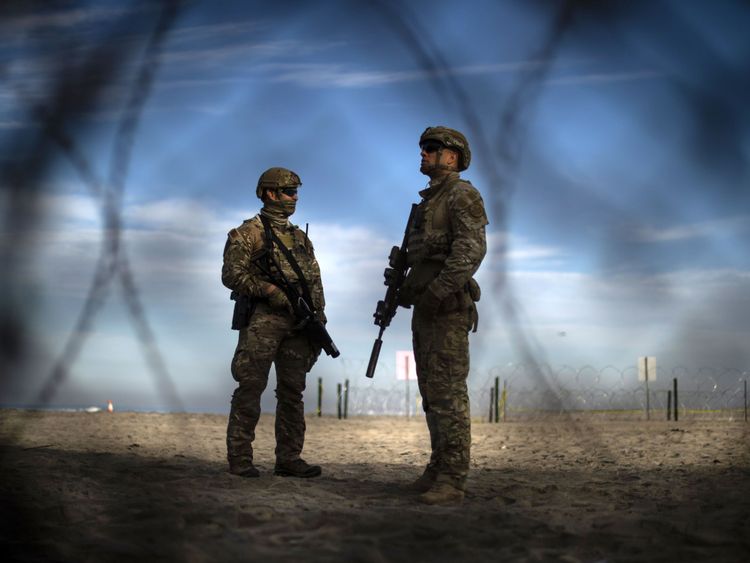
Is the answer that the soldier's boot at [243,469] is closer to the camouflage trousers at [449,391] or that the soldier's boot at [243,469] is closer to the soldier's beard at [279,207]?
the camouflage trousers at [449,391]

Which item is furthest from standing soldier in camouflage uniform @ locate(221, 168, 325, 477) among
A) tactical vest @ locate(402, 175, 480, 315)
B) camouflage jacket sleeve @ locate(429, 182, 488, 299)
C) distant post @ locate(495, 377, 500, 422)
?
distant post @ locate(495, 377, 500, 422)

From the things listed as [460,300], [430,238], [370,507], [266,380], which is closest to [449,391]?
[460,300]

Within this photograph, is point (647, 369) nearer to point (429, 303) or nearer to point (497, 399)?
point (497, 399)

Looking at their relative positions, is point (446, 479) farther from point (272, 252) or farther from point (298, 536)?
point (272, 252)

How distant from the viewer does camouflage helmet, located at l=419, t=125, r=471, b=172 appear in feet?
22.8

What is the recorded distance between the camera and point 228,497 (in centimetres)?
651

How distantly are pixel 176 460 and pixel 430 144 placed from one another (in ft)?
15.7

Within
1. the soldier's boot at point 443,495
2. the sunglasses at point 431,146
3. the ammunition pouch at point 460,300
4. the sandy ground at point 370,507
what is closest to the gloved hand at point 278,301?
the sandy ground at point 370,507

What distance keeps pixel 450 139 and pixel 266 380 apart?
104 inches

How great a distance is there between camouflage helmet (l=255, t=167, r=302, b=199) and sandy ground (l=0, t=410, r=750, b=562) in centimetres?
253

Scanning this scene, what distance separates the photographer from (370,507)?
636 cm

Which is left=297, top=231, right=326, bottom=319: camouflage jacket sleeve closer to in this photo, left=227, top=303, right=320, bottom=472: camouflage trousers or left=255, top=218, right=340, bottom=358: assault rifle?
left=255, top=218, right=340, bottom=358: assault rifle

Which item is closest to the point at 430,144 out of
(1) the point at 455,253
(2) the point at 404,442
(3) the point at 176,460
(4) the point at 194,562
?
(1) the point at 455,253

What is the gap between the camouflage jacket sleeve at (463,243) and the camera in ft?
21.4
